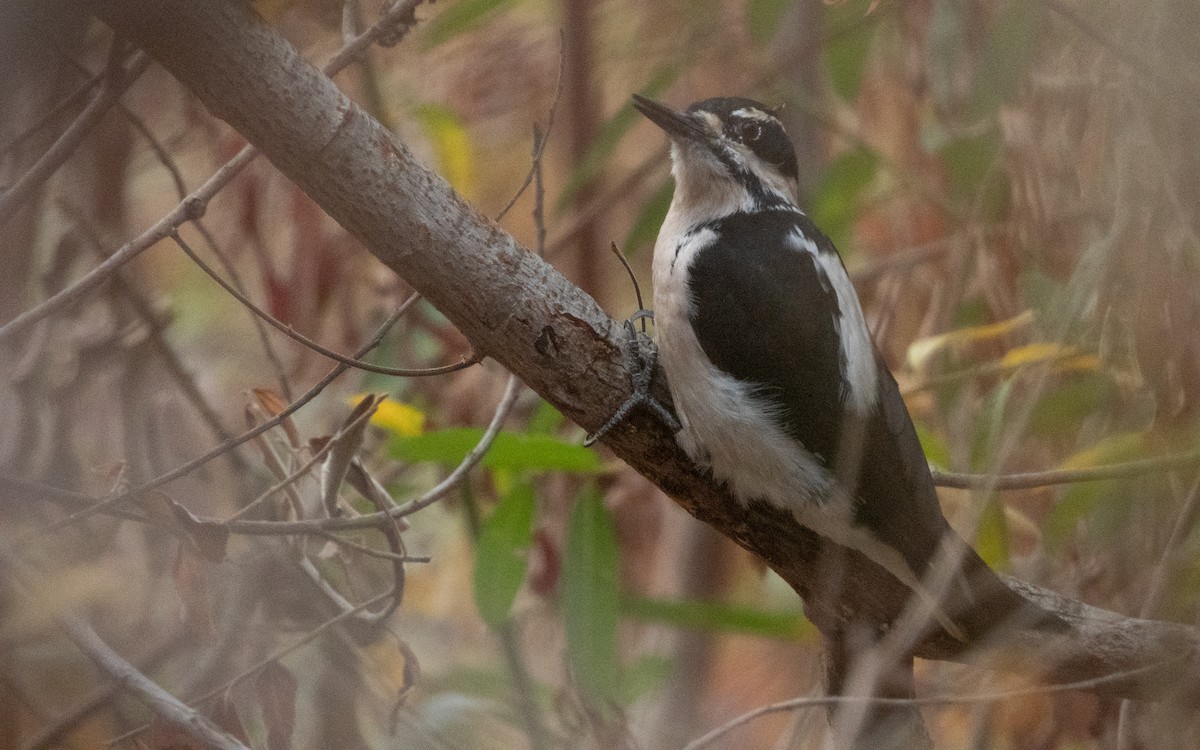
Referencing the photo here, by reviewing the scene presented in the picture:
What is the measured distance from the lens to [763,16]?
3057 mm

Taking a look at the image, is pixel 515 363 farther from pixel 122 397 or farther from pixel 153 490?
pixel 122 397

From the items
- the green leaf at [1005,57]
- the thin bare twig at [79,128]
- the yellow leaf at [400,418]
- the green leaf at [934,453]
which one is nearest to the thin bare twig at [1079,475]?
the green leaf at [934,453]

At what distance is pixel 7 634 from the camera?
1817 mm

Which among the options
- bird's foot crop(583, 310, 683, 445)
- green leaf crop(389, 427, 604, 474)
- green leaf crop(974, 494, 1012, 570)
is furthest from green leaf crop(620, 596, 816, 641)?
bird's foot crop(583, 310, 683, 445)

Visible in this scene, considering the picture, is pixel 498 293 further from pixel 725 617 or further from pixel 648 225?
pixel 648 225

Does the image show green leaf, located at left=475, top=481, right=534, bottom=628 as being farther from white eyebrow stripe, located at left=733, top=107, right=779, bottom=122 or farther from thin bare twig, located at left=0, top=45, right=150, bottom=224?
thin bare twig, located at left=0, top=45, right=150, bottom=224

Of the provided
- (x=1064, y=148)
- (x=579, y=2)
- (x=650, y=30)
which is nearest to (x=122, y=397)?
(x=579, y=2)

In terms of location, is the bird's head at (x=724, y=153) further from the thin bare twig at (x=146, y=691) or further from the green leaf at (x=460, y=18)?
the thin bare twig at (x=146, y=691)

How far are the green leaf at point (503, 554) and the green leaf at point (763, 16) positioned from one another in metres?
1.44

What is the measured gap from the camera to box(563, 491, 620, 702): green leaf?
2428 millimetres

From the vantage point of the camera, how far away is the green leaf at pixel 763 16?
305 cm

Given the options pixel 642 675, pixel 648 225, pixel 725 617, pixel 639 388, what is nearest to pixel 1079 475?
pixel 639 388

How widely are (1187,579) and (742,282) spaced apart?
100 cm

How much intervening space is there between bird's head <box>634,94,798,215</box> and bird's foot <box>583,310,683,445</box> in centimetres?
55
